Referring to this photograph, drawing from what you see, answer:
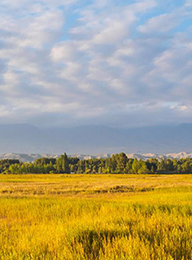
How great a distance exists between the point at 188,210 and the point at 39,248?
9.13m

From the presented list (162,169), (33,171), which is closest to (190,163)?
(162,169)

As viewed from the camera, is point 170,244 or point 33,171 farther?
point 33,171

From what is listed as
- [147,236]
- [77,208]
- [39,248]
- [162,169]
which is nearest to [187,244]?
[147,236]

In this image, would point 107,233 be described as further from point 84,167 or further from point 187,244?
point 84,167

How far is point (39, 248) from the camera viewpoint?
23.3 ft

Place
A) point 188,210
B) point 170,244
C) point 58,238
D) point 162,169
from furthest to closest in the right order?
point 162,169 → point 188,210 → point 58,238 → point 170,244

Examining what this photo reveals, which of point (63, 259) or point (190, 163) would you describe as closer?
point (63, 259)

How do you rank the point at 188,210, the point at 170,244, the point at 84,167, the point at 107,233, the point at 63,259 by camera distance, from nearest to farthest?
the point at 63,259 → the point at 170,244 → the point at 107,233 → the point at 188,210 → the point at 84,167

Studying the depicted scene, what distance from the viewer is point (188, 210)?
1348cm

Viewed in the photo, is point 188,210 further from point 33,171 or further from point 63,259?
point 33,171

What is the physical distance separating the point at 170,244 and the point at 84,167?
7593 inches

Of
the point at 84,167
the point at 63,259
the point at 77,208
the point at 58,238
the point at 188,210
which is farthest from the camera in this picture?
the point at 84,167

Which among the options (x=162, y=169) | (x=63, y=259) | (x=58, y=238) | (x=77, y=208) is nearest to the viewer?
(x=63, y=259)

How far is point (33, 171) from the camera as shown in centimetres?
15650
